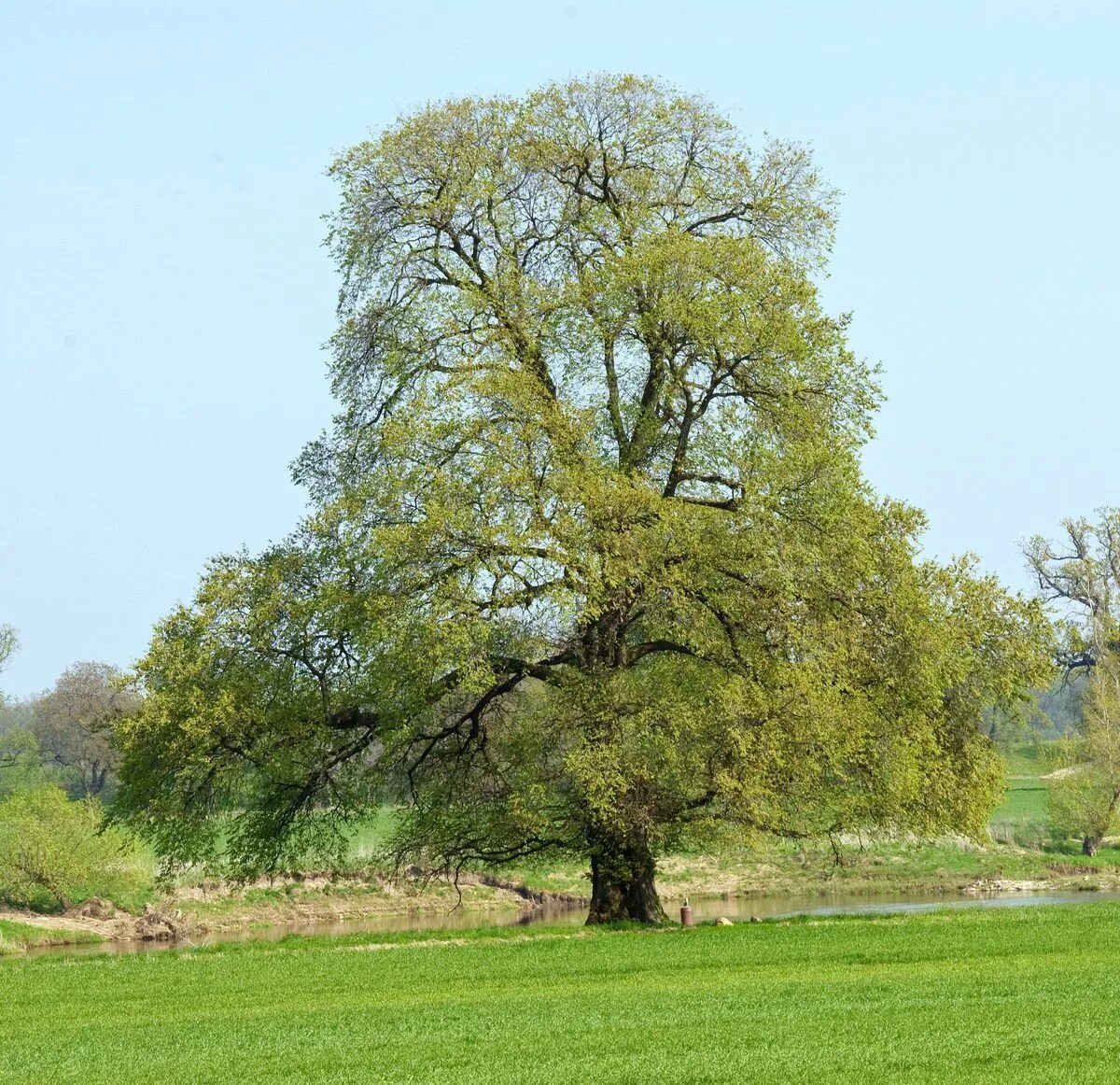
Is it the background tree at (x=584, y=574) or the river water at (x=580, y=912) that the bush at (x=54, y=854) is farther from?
the background tree at (x=584, y=574)

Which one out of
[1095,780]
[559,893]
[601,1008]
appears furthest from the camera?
[1095,780]

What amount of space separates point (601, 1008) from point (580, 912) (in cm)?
2684

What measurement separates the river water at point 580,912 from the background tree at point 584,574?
11720mm

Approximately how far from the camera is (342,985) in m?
21.2

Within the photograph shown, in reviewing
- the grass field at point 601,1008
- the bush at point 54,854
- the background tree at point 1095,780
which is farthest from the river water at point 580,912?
the grass field at point 601,1008

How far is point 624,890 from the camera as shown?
1172 inches

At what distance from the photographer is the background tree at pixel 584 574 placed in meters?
26.4

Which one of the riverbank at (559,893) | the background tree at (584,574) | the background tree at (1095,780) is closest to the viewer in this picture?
the background tree at (584,574)

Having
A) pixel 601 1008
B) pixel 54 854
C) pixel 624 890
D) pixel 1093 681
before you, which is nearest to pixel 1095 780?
pixel 1093 681

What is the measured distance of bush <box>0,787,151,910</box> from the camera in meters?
45.6

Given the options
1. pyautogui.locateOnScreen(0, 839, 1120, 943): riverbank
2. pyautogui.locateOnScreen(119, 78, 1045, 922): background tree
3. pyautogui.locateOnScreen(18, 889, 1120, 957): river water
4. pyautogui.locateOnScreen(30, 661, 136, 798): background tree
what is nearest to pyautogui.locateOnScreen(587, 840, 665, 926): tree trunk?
pyautogui.locateOnScreen(119, 78, 1045, 922): background tree

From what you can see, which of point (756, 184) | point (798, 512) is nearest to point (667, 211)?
point (756, 184)

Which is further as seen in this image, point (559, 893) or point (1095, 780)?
point (1095, 780)

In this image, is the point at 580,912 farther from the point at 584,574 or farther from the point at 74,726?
the point at 74,726
